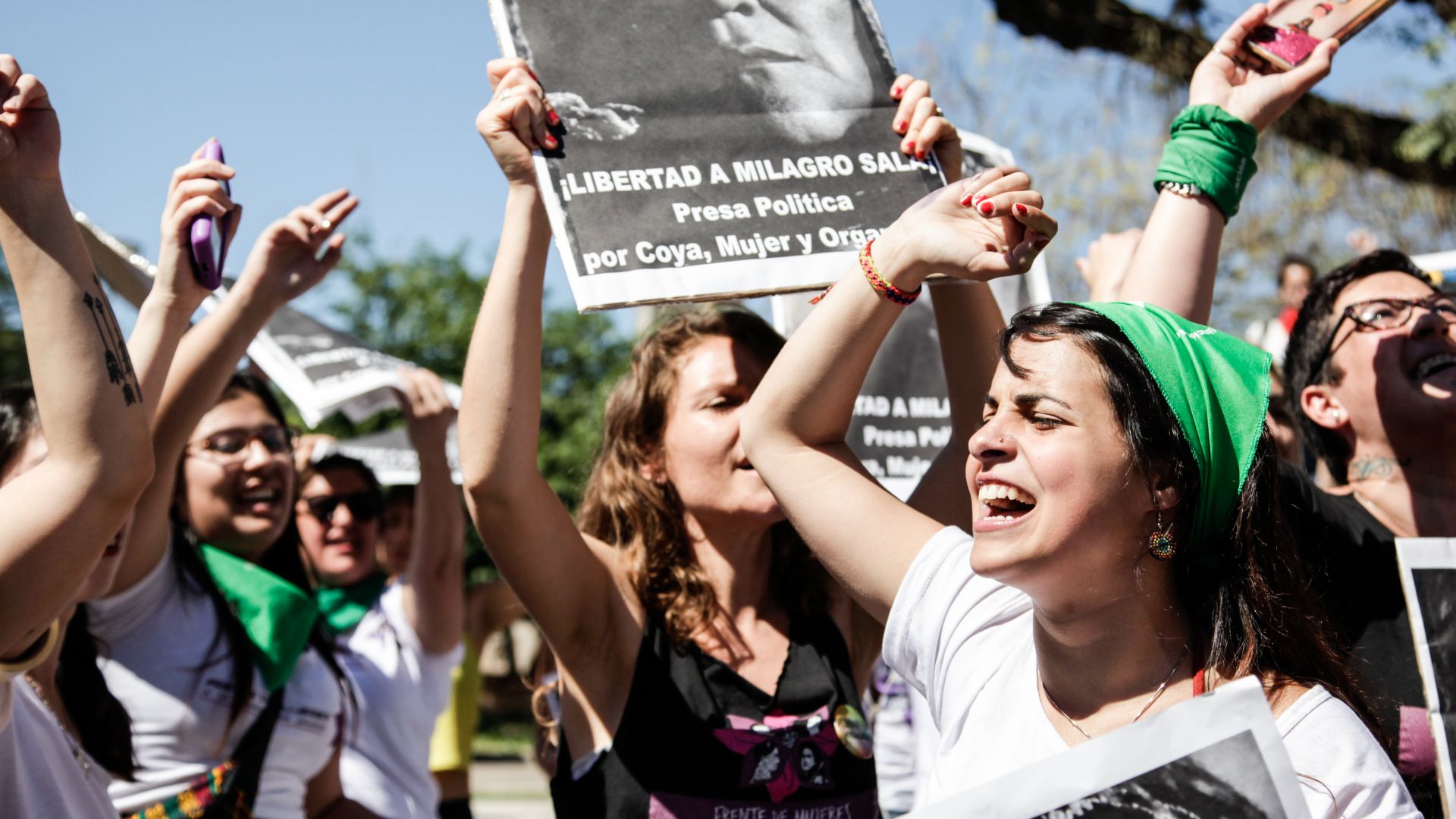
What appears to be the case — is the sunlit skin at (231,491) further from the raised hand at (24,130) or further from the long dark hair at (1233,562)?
the long dark hair at (1233,562)

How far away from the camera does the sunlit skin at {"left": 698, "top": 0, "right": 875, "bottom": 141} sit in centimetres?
250

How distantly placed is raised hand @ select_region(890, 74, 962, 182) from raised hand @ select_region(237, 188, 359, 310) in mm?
1362

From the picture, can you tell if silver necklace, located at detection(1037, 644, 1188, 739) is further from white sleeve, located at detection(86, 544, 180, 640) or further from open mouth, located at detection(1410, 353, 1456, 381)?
white sleeve, located at detection(86, 544, 180, 640)

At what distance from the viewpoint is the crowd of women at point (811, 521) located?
5.93 feet

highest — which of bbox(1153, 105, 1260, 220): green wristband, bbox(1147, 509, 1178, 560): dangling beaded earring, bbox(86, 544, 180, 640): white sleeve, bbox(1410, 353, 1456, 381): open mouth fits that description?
bbox(1153, 105, 1260, 220): green wristband

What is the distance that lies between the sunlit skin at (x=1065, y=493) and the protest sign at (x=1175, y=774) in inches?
14.5

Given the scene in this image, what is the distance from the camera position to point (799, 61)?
2553 mm

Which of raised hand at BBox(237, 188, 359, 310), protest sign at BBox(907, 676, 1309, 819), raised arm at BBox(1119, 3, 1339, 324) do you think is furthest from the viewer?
raised hand at BBox(237, 188, 359, 310)

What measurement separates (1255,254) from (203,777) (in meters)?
20.1

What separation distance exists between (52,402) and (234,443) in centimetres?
198

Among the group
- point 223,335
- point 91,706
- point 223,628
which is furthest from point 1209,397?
point 223,628

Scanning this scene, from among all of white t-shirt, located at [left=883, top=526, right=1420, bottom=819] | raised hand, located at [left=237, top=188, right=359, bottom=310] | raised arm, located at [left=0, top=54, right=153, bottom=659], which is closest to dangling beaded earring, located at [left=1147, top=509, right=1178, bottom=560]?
white t-shirt, located at [left=883, top=526, right=1420, bottom=819]

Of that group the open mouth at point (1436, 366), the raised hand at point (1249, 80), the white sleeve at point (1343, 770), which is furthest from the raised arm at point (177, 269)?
the open mouth at point (1436, 366)

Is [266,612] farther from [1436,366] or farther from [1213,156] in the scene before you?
[1436,366]
